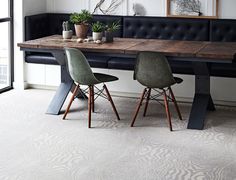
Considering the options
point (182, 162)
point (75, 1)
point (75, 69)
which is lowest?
point (182, 162)

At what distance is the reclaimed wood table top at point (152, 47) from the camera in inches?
178

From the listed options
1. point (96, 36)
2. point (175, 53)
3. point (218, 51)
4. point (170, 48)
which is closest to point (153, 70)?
point (175, 53)

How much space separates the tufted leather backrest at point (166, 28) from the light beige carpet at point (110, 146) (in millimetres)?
1061

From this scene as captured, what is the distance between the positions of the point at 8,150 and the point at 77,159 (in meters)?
0.64

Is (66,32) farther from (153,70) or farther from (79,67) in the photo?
(153,70)

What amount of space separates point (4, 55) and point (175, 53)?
2.88m

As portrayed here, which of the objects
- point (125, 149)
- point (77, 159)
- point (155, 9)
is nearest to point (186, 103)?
point (155, 9)

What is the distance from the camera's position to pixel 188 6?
620 cm

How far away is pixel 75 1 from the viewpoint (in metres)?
6.75

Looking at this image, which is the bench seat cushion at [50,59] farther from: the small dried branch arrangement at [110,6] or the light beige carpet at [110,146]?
the small dried branch arrangement at [110,6]

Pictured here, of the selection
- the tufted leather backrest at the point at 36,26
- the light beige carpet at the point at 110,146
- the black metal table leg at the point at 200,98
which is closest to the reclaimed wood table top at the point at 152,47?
the black metal table leg at the point at 200,98

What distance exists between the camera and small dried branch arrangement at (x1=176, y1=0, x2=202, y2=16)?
6172mm

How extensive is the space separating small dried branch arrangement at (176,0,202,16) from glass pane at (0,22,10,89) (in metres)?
2.32

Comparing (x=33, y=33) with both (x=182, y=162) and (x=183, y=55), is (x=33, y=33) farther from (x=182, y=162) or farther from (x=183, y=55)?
(x=182, y=162)
